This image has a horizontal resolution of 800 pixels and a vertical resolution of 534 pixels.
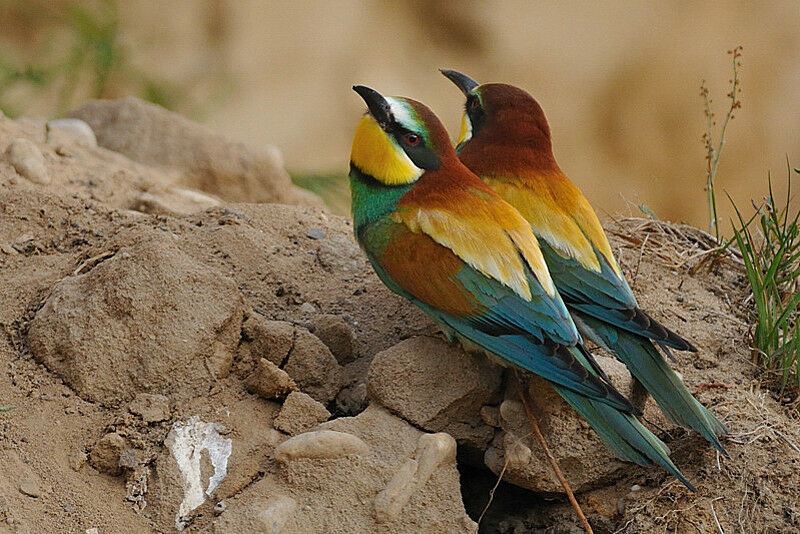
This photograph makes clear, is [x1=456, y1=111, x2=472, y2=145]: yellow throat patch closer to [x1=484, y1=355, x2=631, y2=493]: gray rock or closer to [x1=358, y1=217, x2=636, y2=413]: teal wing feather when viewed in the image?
[x1=358, y1=217, x2=636, y2=413]: teal wing feather

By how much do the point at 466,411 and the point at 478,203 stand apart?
0.44 metres

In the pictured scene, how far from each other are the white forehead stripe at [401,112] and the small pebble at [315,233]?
23.2 inches

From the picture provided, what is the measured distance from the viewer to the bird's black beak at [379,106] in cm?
237

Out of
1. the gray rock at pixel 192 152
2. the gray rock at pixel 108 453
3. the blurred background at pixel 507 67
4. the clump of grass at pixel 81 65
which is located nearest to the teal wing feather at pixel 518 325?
the gray rock at pixel 108 453

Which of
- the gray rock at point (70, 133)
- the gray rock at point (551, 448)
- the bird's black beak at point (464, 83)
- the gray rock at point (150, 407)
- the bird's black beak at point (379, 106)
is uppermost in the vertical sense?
the bird's black beak at point (464, 83)

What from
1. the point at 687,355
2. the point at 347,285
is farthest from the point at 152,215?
the point at 687,355

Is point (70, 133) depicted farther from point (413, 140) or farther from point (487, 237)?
point (487, 237)

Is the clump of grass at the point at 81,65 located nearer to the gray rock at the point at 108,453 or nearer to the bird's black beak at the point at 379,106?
the bird's black beak at the point at 379,106

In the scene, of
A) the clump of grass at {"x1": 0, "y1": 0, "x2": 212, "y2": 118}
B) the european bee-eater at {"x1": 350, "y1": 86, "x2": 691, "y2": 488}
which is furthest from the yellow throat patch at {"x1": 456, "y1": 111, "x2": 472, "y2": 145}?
the clump of grass at {"x1": 0, "y1": 0, "x2": 212, "y2": 118}

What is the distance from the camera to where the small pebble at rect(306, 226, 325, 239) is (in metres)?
2.86

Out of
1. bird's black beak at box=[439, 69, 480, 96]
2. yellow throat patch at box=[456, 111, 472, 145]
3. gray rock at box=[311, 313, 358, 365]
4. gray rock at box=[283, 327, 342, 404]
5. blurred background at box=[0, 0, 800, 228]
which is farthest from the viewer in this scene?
blurred background at box=[0, 0, 800, 228]

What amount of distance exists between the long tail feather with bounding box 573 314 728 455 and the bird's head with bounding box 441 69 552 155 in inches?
19.2

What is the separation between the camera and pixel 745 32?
22.2ft

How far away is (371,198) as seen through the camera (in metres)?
2.35
